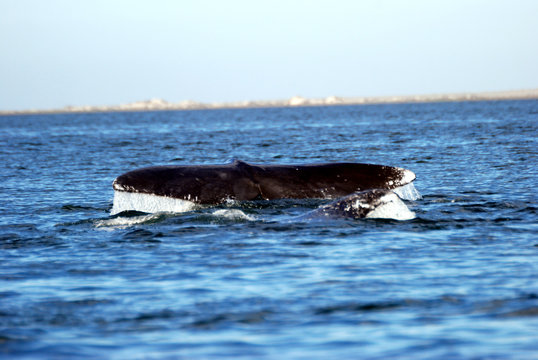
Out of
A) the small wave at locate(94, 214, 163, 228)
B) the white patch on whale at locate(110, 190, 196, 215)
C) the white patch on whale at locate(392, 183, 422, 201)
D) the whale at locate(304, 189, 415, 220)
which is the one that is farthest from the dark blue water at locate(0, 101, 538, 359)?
the white patch on whale at locate(392, 183, 422, 201)

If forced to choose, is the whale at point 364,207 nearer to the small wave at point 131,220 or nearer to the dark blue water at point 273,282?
the dark blue water at point 273,282

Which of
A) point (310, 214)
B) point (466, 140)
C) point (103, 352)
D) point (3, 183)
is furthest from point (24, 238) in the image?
point (466, 140)

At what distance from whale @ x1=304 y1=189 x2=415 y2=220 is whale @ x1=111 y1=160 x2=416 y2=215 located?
0.91 ft

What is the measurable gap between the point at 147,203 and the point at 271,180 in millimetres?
1624

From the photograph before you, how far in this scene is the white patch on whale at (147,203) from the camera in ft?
34.6

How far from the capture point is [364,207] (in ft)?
35.0

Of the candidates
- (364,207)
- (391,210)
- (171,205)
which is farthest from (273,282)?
(391,210)

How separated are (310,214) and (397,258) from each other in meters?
2.05

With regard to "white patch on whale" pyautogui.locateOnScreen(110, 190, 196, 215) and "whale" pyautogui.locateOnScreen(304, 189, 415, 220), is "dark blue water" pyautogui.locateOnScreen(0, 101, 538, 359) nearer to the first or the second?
"whale" pyautogui.locateOnScreen(304, 189, 415, 220)

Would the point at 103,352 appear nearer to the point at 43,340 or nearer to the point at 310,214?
the point at 43,340

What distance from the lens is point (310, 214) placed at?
11086 millimetres

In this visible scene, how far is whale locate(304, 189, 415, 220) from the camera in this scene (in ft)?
34.2

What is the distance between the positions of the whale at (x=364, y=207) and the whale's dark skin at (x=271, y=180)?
29 cm

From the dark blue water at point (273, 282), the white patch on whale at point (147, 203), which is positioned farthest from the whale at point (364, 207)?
the white patch on whale at point (147, 203)
